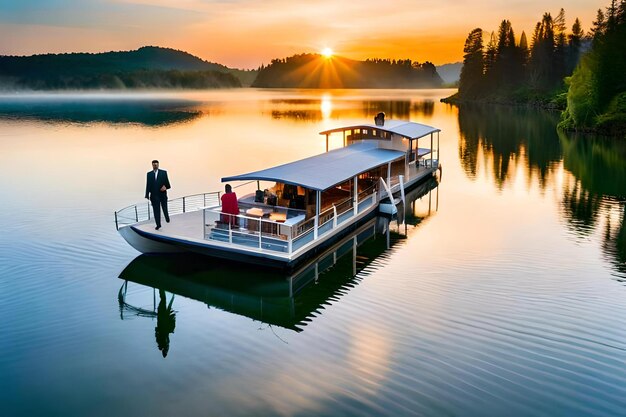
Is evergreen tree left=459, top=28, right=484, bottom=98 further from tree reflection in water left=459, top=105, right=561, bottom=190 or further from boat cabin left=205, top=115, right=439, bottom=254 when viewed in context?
boat cabin left=205, top=115, right=439, bottom=254

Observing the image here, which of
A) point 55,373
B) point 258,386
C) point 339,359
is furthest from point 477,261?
point 55,373

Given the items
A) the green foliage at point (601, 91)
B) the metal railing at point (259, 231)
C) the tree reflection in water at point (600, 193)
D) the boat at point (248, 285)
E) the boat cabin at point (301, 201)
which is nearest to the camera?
the boat at point (248, 285)

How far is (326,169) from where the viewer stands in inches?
935

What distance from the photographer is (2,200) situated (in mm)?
31578

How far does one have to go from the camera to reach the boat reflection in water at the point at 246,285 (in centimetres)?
1703

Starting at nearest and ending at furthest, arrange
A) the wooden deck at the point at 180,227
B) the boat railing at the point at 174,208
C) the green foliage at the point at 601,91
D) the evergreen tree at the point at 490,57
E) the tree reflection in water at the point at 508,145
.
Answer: the wooden deck at the point at 180,227 → the boat railing at the point at 174,208 → the tree reflection in water at the point at 508,145 → the green foliage at the point at 601,91 → the evergreen tree at the point at 490,57

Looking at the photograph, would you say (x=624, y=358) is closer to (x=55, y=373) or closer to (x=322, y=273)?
(x=322, y=273)

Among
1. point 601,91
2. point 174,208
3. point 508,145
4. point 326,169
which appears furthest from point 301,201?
point 601,91

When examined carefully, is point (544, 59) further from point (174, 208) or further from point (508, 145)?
point (174, 208)

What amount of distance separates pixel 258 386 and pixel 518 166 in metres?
38.3

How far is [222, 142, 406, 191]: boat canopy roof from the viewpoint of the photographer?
68.9 ft

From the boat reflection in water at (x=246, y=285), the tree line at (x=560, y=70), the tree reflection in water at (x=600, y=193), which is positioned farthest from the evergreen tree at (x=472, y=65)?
the boat reflection in water at (x=246, y=285)

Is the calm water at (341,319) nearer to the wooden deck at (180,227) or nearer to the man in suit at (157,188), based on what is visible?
the wooden deck at (180,227)

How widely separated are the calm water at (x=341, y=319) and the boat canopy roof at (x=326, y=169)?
305 centimetres
